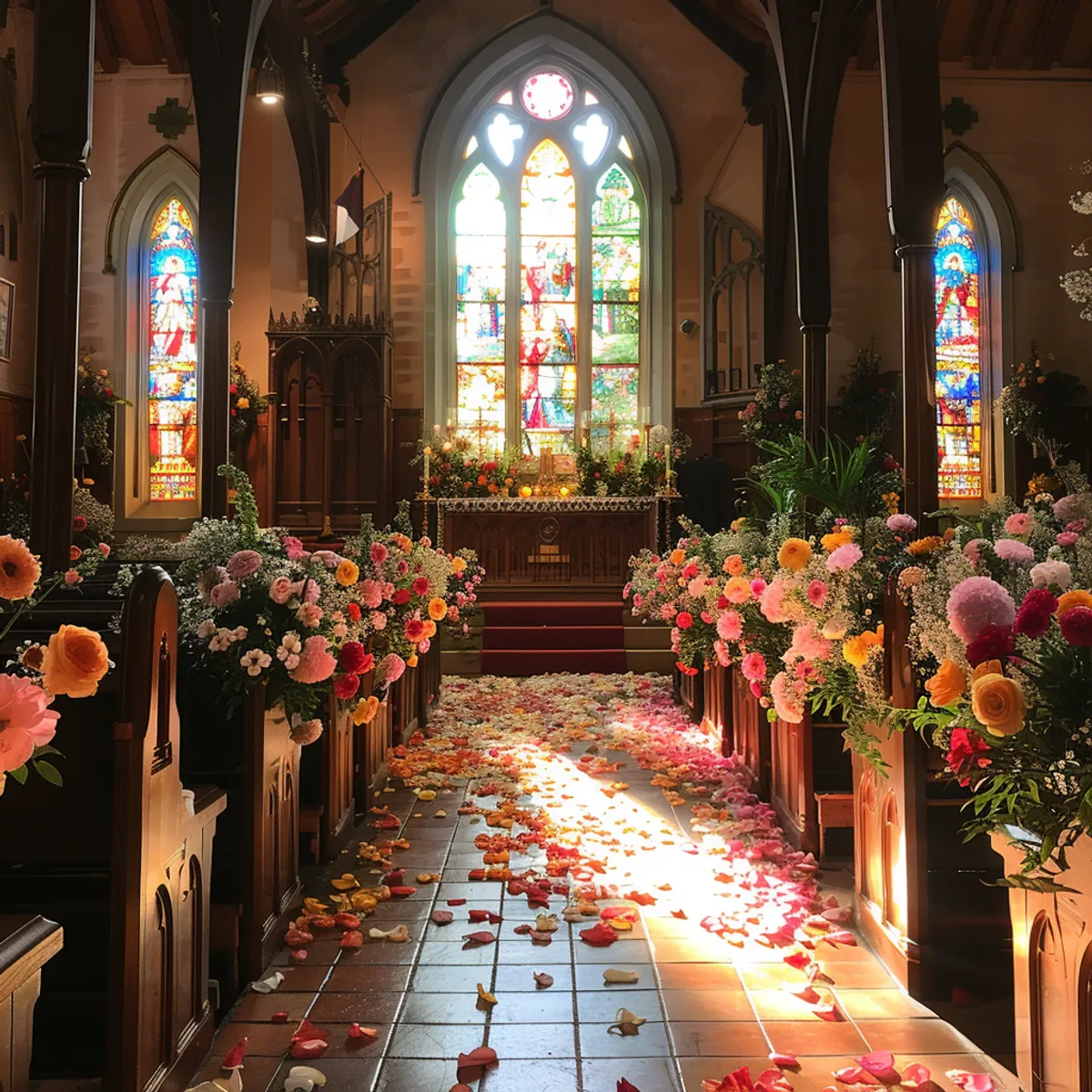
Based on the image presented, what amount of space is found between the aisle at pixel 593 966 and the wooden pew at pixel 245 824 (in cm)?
11

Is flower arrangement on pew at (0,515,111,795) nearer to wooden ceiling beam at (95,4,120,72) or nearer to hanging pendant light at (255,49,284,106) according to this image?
hanging pendant light at (255,49,284,106)

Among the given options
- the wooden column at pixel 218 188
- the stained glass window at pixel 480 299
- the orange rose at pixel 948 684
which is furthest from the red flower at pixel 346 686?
the stained glass window at pixel 480 299

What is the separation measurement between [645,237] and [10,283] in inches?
257

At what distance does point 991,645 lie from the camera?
5.00ft

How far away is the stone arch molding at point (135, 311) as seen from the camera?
10.3 meters

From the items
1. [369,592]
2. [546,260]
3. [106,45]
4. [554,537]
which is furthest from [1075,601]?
[106,45]

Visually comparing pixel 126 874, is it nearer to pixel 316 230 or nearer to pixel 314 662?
pixel 314 662

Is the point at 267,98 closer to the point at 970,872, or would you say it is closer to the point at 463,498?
the point at 463,498

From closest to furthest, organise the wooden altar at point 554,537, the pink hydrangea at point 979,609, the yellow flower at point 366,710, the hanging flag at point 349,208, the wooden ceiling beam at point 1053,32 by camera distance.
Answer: the pink hydrangea at point 979,609 → the yellow flower at point 366,710 → the wooden altar at point 554,537 → the hanging flag at point 349,208 → the wooden ceiling beam at point 1053,32

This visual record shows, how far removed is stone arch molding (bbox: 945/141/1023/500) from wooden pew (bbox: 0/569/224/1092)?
10033 millimetres

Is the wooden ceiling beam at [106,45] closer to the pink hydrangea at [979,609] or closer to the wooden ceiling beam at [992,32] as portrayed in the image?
the wooden ceiling beam at [992,32]

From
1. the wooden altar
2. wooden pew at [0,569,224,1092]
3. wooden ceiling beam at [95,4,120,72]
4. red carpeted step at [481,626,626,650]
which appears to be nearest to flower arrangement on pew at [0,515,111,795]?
wooden pew at [0,569,224,1092]

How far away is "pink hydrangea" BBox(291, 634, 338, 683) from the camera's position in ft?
8.89

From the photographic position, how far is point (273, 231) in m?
10.1
